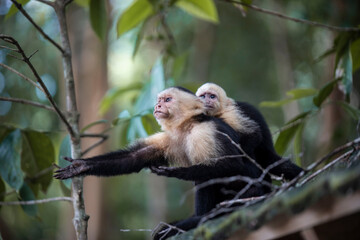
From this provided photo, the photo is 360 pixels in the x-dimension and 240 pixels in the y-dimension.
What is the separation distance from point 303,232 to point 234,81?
10.3 m

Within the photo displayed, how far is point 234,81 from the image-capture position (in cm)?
1217

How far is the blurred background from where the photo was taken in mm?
6363

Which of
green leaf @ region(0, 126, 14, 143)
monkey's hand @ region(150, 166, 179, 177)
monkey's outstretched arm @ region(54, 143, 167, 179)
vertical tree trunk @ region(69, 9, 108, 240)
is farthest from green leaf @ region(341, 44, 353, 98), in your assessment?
vertical tree trunk @ region(69, 9, 108, 240)

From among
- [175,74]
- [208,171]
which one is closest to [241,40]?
[175,74]

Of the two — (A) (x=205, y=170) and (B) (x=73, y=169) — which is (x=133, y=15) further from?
(A) (x=205, y=170)

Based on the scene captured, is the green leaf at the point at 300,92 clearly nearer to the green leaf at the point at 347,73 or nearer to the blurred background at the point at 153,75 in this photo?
the green leaf at the point at 347,73

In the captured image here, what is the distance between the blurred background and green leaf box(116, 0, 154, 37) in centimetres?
41

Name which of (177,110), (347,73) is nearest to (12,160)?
(177,110)

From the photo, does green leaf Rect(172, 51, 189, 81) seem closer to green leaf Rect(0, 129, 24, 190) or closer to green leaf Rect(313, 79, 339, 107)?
green leaf Rect(313, 79, 339, 107)

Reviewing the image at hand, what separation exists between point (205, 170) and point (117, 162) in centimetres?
82

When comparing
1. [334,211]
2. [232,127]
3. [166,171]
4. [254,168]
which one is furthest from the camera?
[232,127]

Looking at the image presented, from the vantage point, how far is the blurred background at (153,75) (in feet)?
20.9


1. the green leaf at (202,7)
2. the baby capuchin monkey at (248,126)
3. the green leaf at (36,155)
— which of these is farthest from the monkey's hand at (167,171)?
the green leaf at (202,7)

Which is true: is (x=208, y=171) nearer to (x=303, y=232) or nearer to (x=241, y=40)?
(x=303, y=232)
